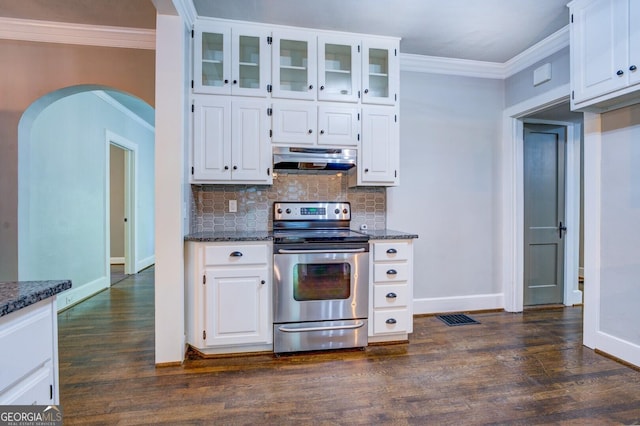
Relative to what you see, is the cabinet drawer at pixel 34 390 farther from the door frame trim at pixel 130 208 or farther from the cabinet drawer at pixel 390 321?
the door frame trim at pixel 130 208

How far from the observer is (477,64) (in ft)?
11.2

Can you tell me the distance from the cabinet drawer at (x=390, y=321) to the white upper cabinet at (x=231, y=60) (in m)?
2.11

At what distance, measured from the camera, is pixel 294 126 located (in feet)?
8.96

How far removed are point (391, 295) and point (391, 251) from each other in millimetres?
367

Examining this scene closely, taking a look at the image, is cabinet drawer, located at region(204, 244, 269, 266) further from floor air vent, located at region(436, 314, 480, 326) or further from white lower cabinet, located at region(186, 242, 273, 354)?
floor air vent, located at region(436, 314, 480, 326)

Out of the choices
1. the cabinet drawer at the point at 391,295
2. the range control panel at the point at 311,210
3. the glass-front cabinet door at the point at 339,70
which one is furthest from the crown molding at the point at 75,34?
the cabinet drawer at the point at 391,295

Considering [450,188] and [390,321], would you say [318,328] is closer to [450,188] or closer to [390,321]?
[390,321]

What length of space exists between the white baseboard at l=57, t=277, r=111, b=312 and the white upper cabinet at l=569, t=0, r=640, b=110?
Answer: 5.07 m

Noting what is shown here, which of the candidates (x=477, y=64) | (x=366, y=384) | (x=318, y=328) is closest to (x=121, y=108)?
(x=318, y=328)

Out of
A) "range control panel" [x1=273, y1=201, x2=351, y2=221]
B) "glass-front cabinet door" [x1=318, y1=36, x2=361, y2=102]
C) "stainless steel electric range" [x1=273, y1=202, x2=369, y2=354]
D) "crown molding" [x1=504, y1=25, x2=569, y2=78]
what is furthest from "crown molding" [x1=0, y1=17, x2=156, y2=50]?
"crown molding" [x1=504, y1=25, x2=569, y2=78]

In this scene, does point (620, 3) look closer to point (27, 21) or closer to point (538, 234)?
point (538, 234)

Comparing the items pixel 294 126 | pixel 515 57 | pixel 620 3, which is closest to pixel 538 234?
pixel 515 57

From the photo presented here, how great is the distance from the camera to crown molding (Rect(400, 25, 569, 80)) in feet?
10.1

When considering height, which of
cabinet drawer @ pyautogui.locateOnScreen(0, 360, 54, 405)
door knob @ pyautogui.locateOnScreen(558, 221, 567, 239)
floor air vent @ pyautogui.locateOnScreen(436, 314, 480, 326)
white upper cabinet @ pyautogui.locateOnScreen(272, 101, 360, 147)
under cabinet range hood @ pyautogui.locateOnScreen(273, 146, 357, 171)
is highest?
white upper cabinet @ pyautogui.locateOnScreen(272, 101, 360, 147)
